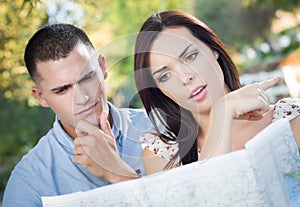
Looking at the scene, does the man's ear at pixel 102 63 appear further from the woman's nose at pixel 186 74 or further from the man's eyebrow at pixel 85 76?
the woman's nose at pixel 186 74

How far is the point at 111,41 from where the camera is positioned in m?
1.33

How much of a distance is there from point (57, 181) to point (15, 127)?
569 cm

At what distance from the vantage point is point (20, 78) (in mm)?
3930

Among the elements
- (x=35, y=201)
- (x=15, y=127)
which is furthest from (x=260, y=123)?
(x=15, y=127)

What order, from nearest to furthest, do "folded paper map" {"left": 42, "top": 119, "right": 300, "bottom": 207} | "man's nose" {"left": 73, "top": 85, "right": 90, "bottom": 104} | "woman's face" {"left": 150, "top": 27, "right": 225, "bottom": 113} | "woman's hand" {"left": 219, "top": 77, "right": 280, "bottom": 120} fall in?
"folded paper map" {"left": 42, "top": 119, "right": 300, "bottom": 207} < "woman's hand" {"left": 219, "top": 77, "right": 280, "bottom": 120} < "woman's face" {"left": 150, "top": 27, "right": 225, "bottom": 113} < "man's nose" {"left": 73, "top": 85, "right": 90, "bottom": 104}

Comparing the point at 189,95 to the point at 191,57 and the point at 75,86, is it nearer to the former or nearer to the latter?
the point at 191,57

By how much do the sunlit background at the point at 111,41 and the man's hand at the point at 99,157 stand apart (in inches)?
4.5

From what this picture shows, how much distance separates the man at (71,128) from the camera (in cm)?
143

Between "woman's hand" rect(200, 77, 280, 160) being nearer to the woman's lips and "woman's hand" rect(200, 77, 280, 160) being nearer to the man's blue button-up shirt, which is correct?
the woman's lips

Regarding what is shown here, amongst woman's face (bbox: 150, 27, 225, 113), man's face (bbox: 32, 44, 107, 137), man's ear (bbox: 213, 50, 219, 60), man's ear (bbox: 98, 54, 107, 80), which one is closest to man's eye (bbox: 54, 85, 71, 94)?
man's face (bbox: 32, 44, 107, 137)

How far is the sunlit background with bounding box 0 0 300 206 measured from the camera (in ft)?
4.91

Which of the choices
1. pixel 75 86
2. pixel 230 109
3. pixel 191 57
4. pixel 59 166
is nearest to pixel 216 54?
pixel 191 57

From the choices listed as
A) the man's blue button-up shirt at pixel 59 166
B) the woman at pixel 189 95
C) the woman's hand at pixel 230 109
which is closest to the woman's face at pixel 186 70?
the woman at pixel 189 95

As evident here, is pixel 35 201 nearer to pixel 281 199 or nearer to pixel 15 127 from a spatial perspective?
pixel 281 199
